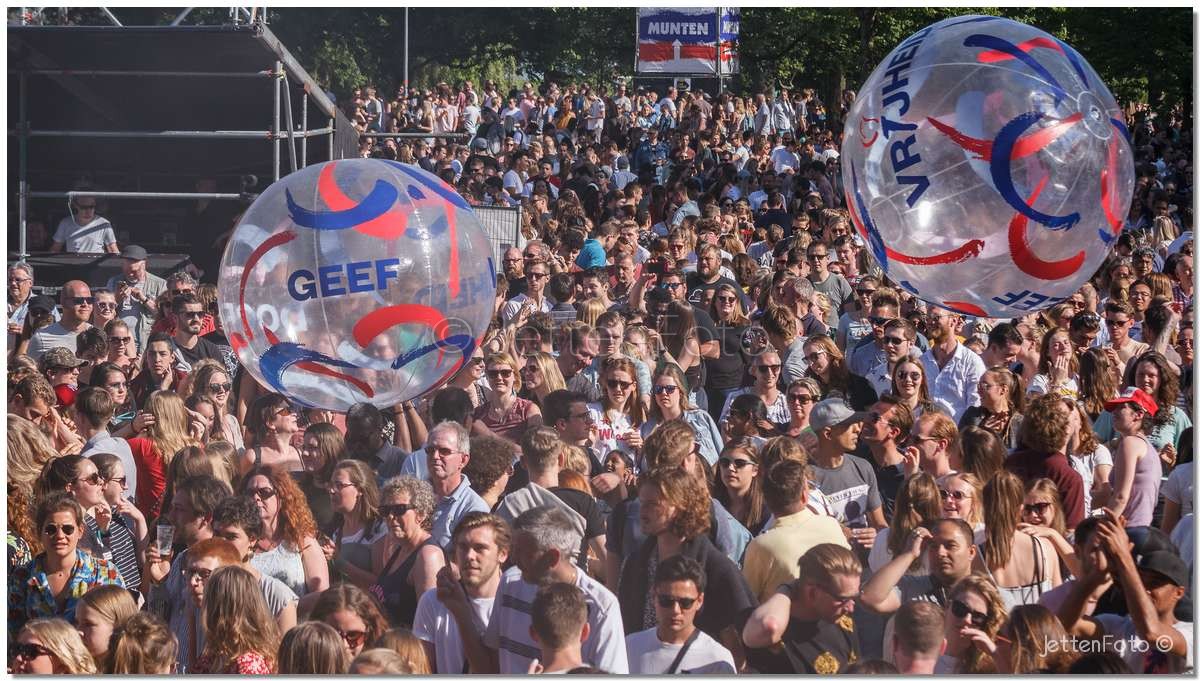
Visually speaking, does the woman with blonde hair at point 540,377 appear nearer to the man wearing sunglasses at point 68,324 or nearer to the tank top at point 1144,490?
the tank top at point 1144,490

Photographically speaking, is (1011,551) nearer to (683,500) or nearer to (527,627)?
(683,500)

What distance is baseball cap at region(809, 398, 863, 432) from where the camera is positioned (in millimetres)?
6230

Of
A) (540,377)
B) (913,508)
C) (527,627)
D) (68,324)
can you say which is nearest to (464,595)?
(527,627)

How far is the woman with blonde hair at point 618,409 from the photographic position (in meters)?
6.90

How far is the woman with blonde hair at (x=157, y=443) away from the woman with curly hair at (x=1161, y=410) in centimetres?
411

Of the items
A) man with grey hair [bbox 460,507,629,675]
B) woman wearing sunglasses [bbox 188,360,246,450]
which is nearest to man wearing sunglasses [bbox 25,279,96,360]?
woman wearing sunglasses [bbox 188,360,246,450]

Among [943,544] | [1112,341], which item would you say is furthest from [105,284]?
[943,544]

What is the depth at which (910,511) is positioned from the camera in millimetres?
5203

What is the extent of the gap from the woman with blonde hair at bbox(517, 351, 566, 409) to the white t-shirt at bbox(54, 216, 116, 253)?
19.8 ft

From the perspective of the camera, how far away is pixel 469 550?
4934 millimetres

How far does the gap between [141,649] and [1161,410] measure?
4592 millimetres

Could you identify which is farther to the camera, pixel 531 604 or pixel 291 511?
pixel 291 511

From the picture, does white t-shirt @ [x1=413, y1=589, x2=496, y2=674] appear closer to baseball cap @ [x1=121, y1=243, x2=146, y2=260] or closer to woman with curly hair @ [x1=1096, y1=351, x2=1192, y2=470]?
woman with curly hair @ [x1=1096, y1=351, x2=1192, y2=470]

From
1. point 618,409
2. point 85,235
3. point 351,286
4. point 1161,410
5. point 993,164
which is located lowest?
point 618,409
